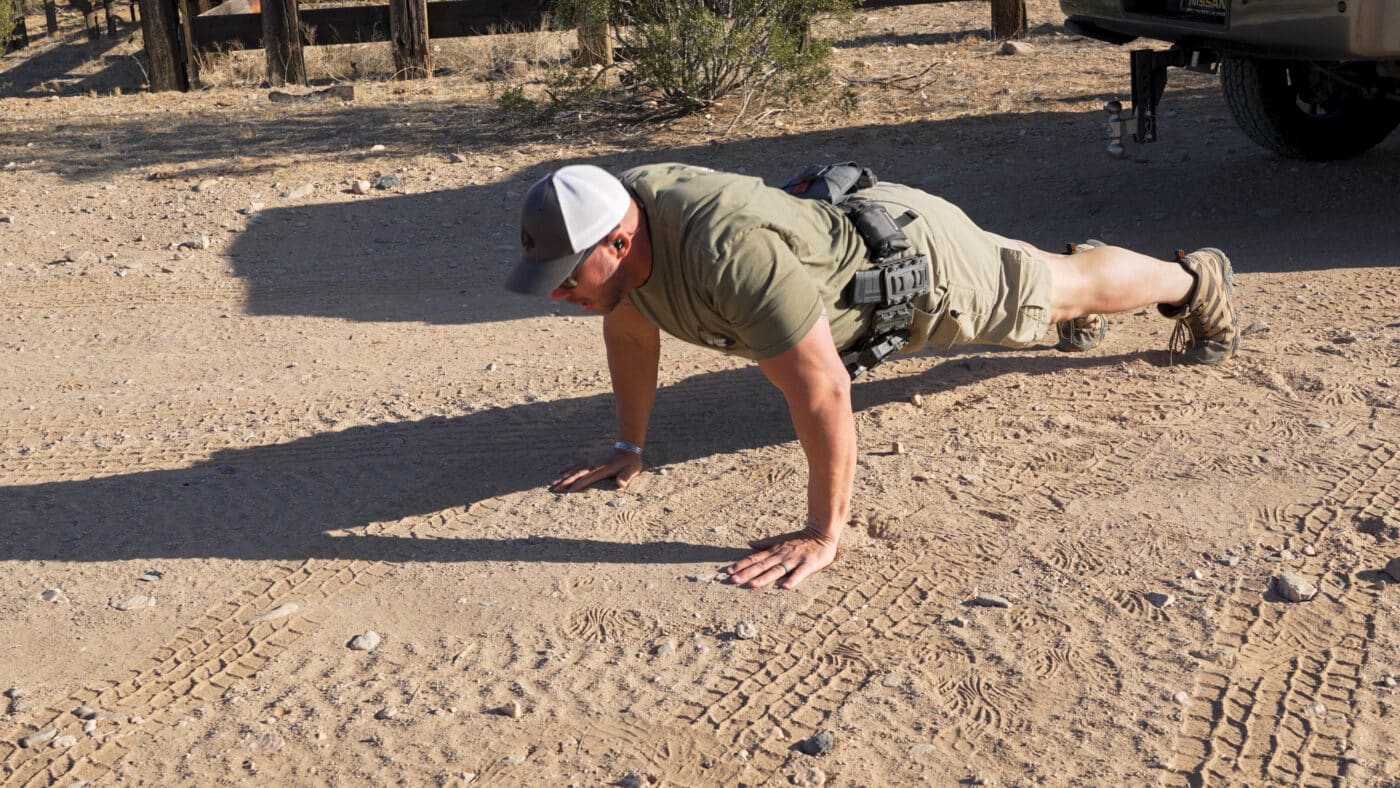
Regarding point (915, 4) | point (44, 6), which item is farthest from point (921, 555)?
point (44, 6)

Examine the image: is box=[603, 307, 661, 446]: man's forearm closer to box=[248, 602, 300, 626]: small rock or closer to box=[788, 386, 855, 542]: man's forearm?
box=[788, 386, 855, 542]: man's forearm

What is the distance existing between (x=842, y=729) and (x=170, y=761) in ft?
4.75

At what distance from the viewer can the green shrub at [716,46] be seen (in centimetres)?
898

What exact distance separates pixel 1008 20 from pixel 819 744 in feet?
33.1

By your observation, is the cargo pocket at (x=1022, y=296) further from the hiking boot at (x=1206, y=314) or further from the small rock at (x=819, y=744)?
the small rock at (x=819, y=744)

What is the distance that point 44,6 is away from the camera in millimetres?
19594

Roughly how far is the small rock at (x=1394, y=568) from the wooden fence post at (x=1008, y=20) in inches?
361

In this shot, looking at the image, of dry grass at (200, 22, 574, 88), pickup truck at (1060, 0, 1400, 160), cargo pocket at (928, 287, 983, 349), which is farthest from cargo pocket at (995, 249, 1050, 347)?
dry grass at (200, 22, 574, 88)

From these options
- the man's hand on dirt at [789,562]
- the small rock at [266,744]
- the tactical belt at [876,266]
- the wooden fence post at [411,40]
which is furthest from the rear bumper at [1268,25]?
the wooden fence post at [411,40]

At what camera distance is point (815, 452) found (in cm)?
334

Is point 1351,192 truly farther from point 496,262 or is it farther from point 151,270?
point 151,270

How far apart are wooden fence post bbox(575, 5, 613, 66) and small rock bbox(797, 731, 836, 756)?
7888 millimetres

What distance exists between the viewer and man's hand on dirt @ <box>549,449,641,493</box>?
412 centimetres

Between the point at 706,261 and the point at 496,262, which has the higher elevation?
the point at 706,261
